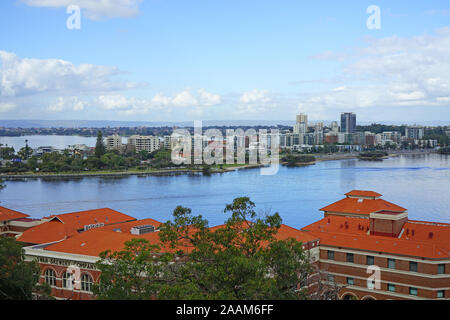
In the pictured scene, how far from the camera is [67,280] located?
450cm

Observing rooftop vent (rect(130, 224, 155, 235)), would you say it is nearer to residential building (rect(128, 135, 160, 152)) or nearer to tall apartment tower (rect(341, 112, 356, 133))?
residential building (rect(128, 135, 160, 152))

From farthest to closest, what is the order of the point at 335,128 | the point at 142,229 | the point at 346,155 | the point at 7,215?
the point at 335,128 → the point at 346,155 → the point at 7,215 → the point at 142,229

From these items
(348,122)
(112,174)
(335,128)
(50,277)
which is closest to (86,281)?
(50,277)

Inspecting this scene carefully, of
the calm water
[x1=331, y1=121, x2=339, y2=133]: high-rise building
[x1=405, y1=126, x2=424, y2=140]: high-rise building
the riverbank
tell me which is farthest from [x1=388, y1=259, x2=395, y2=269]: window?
[x1=405, y1=126, x2=424, y2=140]: high-rise building

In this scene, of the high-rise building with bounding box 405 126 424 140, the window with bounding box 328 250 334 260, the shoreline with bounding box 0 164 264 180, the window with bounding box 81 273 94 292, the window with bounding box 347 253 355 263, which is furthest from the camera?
the high-rise building with bounding box 405 126 424 140

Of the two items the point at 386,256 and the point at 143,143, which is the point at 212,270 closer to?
the point at 386,256

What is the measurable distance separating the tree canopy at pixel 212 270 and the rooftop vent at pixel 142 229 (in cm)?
181

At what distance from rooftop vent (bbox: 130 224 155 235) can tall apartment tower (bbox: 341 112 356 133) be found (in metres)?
47.1

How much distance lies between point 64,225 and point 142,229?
106cm

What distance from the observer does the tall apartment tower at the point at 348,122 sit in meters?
50.5

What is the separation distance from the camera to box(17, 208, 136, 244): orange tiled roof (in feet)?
18.2

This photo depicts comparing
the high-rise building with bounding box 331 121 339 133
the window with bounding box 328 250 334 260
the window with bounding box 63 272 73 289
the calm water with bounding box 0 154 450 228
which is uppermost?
the high-rise building with bounding box 331 121 339 133
